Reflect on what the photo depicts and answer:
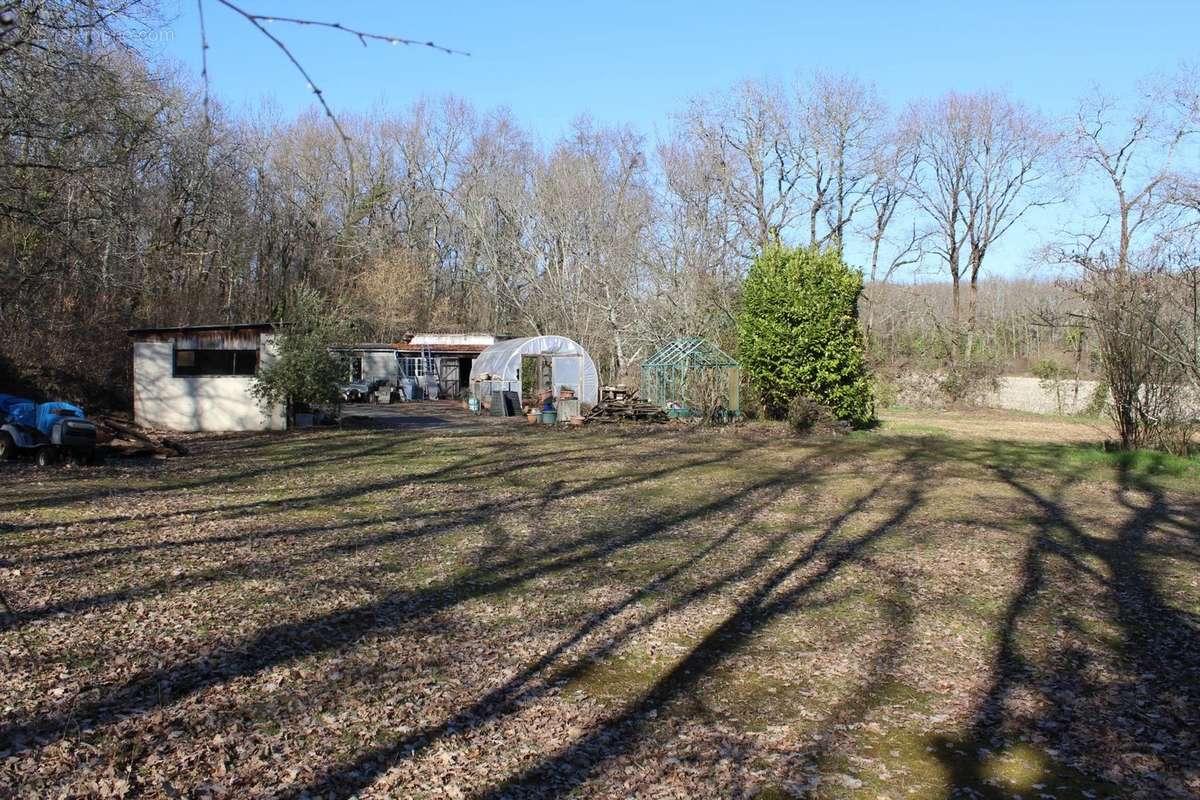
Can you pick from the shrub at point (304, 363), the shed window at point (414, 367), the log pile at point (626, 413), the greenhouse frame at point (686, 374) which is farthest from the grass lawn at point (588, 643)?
the shed window at point (414, 367)

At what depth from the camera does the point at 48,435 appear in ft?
46.6

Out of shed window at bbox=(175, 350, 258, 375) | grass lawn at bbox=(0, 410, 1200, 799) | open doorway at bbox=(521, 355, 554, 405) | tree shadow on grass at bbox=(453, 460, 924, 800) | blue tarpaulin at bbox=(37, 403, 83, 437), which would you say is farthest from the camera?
open doorway at bbox=(521, 355, 554, 405)

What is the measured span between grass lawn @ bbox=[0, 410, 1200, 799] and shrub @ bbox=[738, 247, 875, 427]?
9.39 m

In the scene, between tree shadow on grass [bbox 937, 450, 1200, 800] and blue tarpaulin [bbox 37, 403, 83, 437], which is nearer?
tree shadow on grass [bbox 937, 450, 1200, 800]

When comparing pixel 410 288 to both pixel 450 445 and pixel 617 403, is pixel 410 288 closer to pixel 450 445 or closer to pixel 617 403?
pixel 617 403

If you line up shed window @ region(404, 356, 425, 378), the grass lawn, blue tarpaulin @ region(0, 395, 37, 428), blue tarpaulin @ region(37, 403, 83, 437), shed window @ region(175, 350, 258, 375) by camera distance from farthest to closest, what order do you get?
shed window @ region(404, 356, 425, 378) < shed window @ region(175, 350, 258, 375) < blue tarpaulin @ region(0, 395, 37, 428) < blue tarpaulin @ region(37, 403, 83, 437) < the grass lawn

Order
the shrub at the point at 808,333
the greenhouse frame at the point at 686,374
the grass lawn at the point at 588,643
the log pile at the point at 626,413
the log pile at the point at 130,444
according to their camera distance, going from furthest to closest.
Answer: the log pile at the point at 626,413, the greenhouse frame at the point at 686,374, the shrub at the point at 808,333, the log pile at the point at 130,444, the grass lawn at the point at 588,643

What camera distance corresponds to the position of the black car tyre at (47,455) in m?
13.9

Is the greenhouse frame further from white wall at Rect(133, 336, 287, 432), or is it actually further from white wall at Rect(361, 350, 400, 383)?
white wall at Rect(361, 350, 400, 383)

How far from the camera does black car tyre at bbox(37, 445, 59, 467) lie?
45.5ft

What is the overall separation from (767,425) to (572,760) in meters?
18.2

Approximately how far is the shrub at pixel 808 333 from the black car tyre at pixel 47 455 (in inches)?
593

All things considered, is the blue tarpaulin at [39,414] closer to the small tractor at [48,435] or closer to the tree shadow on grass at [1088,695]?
the small tractor at [48,435]

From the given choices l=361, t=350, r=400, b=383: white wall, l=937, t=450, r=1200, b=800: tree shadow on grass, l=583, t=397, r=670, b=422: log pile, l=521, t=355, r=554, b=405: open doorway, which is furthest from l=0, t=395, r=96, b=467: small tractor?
l=361, t=350, r=400, b=383: white wall
